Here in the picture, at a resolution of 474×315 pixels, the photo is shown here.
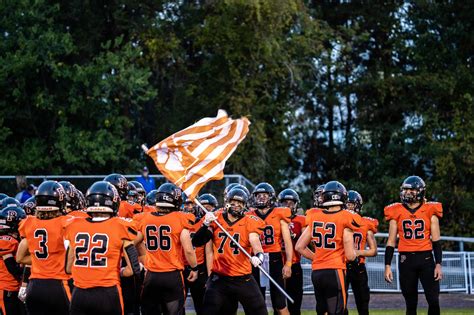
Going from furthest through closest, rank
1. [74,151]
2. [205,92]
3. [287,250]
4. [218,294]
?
[205,92]
[74,151]
[287,250]
[218,294]

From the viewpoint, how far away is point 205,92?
2861cm

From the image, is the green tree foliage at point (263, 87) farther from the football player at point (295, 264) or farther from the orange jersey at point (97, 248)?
the orange jersey at point (97, 248)

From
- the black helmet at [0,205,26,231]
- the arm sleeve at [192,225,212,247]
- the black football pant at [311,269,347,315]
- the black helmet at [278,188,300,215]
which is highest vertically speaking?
the black helmet at [0,205,26,231]

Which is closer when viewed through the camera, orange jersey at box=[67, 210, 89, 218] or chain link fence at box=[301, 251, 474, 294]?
orange jersey at box=[67, 210, 89, 218]

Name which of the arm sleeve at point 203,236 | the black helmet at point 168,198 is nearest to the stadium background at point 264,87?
the black helmet at point 168,198

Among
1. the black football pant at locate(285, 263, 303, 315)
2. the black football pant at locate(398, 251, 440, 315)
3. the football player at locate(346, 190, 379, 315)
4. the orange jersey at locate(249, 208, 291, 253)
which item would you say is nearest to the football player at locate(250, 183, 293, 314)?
the orange jersey at locate(249, 208, 291, 253)

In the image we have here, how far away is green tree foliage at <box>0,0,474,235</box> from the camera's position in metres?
25.6

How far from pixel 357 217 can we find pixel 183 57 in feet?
61.2

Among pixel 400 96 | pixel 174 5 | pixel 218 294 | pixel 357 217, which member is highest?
pixel 174 5

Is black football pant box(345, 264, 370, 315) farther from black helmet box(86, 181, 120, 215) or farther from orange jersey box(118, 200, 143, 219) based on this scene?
black helmet box(86, 181, 120, 215)

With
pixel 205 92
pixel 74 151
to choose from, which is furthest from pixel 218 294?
pixel 205 92

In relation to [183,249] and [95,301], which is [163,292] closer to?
[183,249]

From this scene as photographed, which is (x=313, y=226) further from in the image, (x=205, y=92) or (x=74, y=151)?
(x=205, y=92)

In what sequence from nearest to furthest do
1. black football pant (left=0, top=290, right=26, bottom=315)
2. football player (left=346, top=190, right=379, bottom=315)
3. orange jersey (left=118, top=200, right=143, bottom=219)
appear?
black football pant (left=0, top=290, right=26, bottom=315), orange jersey (left=118, top=200, right=143, bottom=219), football player (left=346, top=190, right=379, bottom=315)
